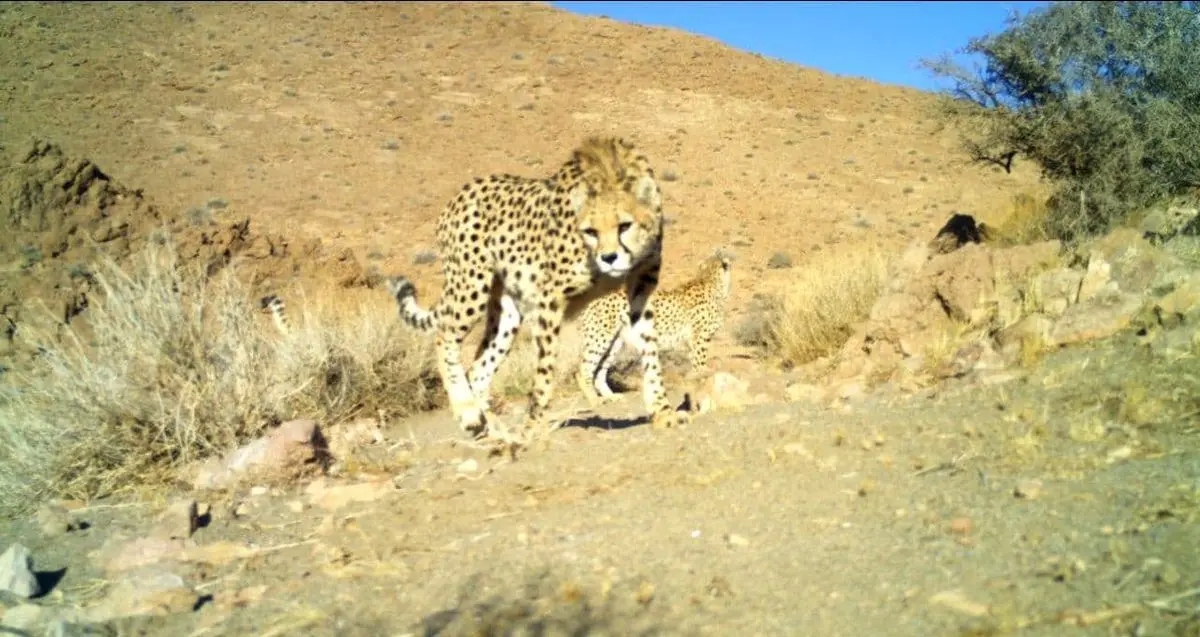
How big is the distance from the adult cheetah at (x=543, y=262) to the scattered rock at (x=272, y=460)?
1368mm

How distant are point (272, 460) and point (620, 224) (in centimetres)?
262

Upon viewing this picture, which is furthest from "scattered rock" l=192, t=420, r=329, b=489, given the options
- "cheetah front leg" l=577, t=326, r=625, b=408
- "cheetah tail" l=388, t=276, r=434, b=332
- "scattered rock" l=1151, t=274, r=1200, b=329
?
"scattered rock" l=1151, t=274, r=1200, b=329

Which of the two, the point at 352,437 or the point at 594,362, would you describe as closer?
the point at 352,437

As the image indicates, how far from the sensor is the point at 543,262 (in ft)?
23.9

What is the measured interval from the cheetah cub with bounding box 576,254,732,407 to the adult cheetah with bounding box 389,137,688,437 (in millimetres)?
1907

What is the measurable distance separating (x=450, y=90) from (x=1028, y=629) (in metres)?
36.0

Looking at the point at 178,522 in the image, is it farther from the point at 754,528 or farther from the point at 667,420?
the point at 754,528

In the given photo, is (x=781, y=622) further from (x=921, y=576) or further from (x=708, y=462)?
(x=708, y=462)

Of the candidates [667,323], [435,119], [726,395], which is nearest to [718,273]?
[667,323]

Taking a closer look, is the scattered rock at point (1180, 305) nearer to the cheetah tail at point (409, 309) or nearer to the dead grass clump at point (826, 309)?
the dead grass clump at point (826, 309)

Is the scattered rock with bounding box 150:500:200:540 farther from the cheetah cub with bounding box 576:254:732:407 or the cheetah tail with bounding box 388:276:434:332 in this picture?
the cheetah cub with bounding box 576:254:732:407

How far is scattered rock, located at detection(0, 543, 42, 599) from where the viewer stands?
489cm

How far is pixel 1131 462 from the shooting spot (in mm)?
4215

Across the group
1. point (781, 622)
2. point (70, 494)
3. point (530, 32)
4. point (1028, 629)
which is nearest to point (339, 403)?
point (70, 494)
